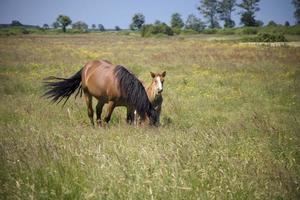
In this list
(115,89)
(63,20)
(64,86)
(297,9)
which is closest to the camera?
(115,89)

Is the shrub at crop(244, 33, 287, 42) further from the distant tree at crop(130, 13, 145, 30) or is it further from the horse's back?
the distant tree at crop(130, 13, 145, 30)

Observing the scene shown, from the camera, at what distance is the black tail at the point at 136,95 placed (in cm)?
813

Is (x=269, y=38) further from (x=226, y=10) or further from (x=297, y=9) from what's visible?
(x=226, y=10)

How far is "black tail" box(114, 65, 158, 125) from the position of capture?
8.13 m

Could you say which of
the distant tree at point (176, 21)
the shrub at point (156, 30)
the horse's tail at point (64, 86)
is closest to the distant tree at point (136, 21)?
the distant tree at point (176, 21)

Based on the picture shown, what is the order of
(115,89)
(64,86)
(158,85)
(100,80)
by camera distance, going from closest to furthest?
(115,89) < (158,85) < (100,80) < (64,86)

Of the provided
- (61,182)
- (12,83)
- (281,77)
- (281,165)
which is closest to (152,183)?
(61,182)

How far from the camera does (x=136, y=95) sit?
816 centimetres

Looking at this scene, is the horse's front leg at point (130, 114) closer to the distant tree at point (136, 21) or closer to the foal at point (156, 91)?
the foal at point (156, 91)

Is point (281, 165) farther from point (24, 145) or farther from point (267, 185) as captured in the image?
point (24, 145)

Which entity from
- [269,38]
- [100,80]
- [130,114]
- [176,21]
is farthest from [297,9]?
[176,21]

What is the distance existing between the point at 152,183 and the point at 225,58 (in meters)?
21.7

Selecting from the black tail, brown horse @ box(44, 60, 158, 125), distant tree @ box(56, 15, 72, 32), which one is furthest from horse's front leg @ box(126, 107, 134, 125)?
distant tree @ box(56, 15, 72, 32)

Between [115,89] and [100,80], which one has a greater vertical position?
[100,80]
